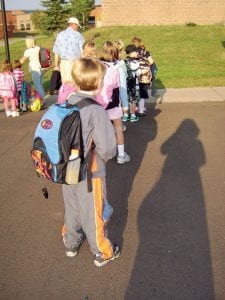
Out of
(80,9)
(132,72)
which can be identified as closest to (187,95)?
(132,72)

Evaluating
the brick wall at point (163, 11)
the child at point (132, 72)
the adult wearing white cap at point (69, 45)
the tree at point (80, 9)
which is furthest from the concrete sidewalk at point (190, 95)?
the tree at point (80, 9)

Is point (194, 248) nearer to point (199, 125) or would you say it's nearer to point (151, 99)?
point (199, 125)

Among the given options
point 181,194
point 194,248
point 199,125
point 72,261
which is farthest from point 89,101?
point 199,125

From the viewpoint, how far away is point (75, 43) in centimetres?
867

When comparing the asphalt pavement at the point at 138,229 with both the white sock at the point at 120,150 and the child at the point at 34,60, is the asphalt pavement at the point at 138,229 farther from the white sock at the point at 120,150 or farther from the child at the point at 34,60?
the child at the point at 34,60

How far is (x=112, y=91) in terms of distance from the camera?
204 inches

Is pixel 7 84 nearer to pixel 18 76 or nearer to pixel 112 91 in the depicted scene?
pixel 18 76

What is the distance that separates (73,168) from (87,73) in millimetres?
745

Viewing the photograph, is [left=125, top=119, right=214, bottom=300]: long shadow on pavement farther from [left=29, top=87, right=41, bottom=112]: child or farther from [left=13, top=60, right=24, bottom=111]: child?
[left=13, top=60, right=24, bottom=111]: child

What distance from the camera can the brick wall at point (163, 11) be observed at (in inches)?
1154

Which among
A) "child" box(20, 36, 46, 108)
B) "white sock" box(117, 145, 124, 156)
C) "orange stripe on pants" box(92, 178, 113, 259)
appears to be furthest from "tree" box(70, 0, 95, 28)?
"orange stripe on pants" box(92, 178, 113, 259)

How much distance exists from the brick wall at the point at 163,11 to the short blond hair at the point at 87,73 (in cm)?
2808

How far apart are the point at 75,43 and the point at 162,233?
589 cm

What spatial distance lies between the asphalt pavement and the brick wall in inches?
965
